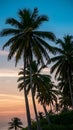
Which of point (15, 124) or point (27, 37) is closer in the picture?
point (27, 37)

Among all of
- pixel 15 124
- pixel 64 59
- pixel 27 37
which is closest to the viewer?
pixel 27 37

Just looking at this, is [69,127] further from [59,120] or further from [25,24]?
[25,24]

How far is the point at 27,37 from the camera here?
49.7 m

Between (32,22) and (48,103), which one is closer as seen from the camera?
(32,22)

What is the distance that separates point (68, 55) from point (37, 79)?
389 inches

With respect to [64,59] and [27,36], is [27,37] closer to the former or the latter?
[27,36]

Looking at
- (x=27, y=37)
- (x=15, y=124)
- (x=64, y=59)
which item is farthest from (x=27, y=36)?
(x=15, y=124)

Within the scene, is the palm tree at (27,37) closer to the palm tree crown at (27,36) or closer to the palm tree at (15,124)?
the palm tree crown at (27,36)

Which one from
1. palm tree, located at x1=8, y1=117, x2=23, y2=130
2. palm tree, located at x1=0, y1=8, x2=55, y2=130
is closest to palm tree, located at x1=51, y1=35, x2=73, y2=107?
palm tree, located at x1=0, y1=8, x2=55, y2=130

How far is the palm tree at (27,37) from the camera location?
49500mm

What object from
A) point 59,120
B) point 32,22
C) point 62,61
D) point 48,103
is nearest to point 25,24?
point 32,22

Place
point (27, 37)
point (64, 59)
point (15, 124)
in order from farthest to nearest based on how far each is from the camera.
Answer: point (15, 124), point (64, 59), point (27, 37)

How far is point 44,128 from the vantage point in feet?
204

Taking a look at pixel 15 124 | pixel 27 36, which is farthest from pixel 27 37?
pixel 15 124
